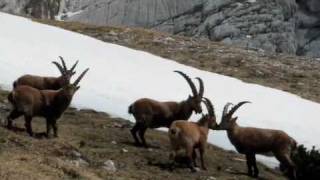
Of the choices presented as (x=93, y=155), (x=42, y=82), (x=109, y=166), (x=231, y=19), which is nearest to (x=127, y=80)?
(x=42, y=82)

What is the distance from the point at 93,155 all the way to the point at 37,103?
1792 mm

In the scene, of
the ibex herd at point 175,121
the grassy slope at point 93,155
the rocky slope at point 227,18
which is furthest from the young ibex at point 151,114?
the rocky slope at point 227,18

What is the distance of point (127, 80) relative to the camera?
31.2 meters

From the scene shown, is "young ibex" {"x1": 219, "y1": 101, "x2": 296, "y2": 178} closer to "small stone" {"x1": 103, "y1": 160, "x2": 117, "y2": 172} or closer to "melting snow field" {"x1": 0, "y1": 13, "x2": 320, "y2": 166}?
"melting snow field" {"x1": 0, "y1": 13, "x2": 320, "y2": 166}

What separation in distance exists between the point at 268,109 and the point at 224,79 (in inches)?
226

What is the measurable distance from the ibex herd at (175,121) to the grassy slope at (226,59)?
16.5 meters

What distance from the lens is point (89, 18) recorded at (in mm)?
99812

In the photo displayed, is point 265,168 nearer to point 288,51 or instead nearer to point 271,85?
point 271,85

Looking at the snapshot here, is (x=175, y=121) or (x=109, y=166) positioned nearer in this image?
(x=109, y=166)

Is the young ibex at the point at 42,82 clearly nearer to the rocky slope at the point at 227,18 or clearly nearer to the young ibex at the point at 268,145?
the young ibex at the point at 268,145

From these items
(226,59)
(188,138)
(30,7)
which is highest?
(30,7)

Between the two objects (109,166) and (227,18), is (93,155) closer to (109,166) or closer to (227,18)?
(109,166)

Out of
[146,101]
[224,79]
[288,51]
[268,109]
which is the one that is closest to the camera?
[146,101]

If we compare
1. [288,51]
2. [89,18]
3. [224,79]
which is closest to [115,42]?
[224,79]
